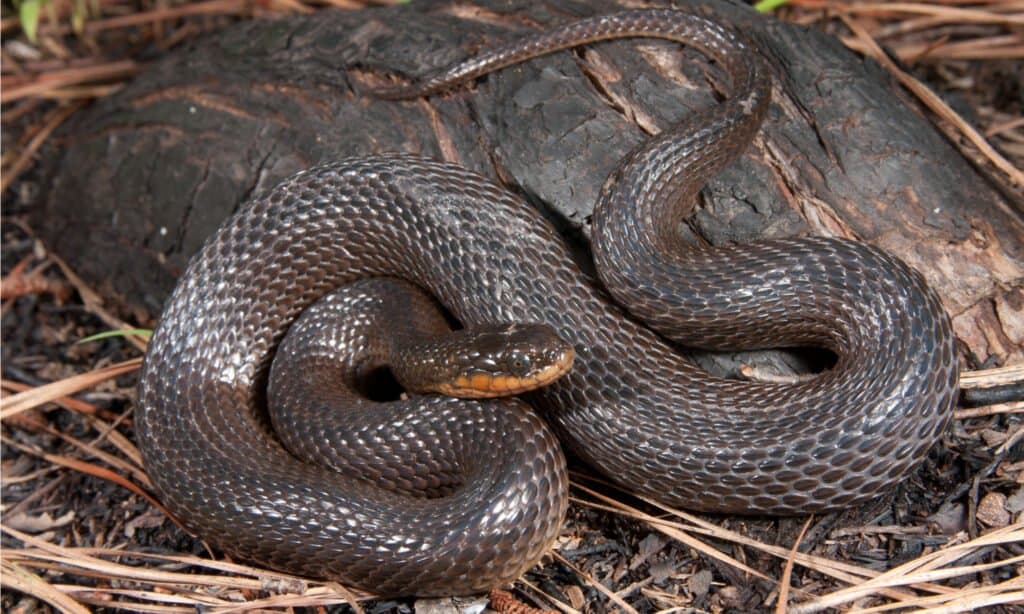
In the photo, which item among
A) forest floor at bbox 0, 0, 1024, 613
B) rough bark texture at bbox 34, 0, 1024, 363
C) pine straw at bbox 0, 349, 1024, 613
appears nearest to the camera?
pine straw at bbox 0, 349, 1024, 613

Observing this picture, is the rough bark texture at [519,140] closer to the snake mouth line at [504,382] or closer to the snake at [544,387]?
the snake at [544,387]

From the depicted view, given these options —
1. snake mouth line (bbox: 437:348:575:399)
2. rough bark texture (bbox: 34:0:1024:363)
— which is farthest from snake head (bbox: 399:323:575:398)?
rough bark texture (bbox: 34:0:1024:363)

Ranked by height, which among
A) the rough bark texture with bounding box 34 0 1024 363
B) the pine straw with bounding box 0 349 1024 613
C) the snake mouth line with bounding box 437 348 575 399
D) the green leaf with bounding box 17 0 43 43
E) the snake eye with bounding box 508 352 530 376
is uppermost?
the green leaf with bounding box 17 0 43 43

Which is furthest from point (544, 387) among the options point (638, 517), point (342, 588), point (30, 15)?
point (30, 15)

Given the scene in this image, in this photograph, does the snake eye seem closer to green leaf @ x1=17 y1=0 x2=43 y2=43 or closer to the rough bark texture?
the rough bark texture

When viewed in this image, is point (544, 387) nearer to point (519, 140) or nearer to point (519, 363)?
point (519, 363)

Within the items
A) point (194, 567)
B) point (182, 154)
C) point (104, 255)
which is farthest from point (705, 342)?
point (104, 255)
